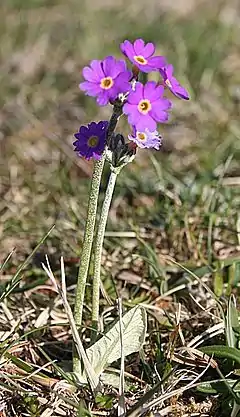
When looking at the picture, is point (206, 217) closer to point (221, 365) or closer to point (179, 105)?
point (221, 365)

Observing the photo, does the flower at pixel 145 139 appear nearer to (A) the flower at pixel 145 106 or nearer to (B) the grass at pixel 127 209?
(A) the flower at pixel 145 106

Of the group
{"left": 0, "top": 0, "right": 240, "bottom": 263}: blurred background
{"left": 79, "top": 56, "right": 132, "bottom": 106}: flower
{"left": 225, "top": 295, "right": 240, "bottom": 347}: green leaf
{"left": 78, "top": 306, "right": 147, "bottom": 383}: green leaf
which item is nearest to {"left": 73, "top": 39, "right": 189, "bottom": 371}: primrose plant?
{"left": 79, "top": 56, "right": 132, "bottom": 106}: flower

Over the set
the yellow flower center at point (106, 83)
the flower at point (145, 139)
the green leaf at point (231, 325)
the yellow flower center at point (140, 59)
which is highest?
the yellow flower center at point (140, 59)

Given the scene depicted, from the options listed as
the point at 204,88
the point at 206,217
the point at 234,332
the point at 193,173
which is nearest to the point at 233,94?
the point at 204,88

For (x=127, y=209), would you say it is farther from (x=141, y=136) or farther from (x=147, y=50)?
(x=147, y=50)

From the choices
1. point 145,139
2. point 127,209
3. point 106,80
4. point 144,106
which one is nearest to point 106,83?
point 106,80

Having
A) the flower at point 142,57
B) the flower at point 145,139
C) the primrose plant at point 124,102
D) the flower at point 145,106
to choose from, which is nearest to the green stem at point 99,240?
the primrose plant at point 124,102

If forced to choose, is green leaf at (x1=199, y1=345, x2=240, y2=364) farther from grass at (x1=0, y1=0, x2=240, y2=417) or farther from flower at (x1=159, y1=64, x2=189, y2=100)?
flower at (x1=159, y1=64, x2=189, y2=100)

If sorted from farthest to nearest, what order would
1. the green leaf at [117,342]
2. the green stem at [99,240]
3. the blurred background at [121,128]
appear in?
the blurred background at [121,128] < the green leaf at [117,342] < the green stem at [99,240]
